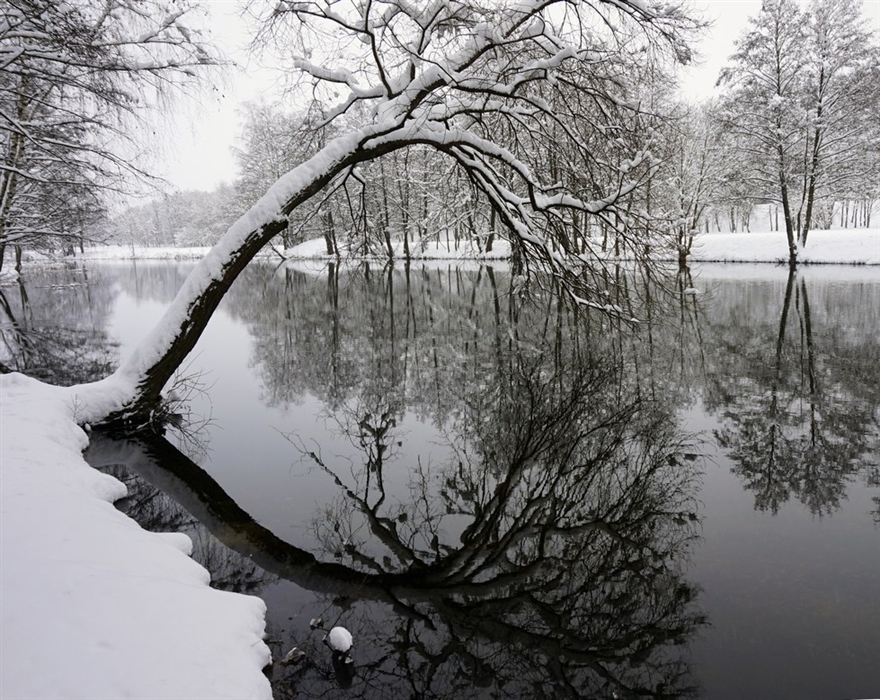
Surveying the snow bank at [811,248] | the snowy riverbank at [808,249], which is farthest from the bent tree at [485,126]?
the snow bank at [811,248]

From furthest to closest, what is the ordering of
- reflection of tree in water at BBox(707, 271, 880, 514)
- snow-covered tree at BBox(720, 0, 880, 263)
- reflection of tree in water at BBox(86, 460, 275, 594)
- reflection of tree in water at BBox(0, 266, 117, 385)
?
snow-covered tree at BBox(720, 0, 880, 263), reflection of tree in water at BBox(0, 266, 117, 385), reflection of tree in water at BBox(707, 271, 880, 514), reflection of tree in water at BBox(86, 460, 275, 594)

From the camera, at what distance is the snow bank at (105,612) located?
2.42 metres

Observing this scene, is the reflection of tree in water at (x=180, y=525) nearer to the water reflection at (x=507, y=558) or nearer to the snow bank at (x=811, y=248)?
the water reflection at (x=507, y=558)

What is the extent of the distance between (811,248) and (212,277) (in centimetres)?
3452

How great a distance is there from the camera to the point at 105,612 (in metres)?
2.83

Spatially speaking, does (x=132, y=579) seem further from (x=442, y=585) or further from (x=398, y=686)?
(x=442, y=585)

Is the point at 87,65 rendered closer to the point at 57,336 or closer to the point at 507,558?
the point at 507,558

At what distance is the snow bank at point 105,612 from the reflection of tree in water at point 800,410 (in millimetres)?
5023

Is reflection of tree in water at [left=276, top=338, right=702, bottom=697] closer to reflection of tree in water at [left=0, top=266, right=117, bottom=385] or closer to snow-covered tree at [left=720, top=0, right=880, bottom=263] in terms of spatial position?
reflection of tree in water at [left=0, top=266, right=117, bottom=385]

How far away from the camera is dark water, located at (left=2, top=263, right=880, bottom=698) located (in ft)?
11.6

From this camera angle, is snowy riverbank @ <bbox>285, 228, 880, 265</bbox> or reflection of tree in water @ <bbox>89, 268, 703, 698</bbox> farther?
snowy riverbank @ <bbox>285, 228, 880, 265</bbox>

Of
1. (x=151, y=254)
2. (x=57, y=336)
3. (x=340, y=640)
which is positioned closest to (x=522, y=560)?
(x=340, y=640)

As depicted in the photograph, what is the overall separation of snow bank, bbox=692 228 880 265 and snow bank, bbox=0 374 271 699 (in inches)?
1032

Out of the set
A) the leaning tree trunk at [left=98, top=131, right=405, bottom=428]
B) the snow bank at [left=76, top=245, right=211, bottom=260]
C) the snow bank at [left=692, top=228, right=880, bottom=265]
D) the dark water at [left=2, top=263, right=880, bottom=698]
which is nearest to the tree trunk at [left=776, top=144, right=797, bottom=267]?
the snow bank at [left=692, top=228, right=880, bottom=265]
